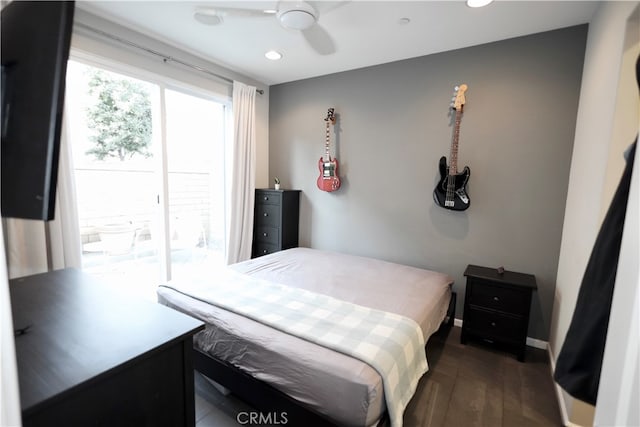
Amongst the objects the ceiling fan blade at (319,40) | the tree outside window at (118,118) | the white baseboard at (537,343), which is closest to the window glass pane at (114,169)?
the tree outside window at (118,118)

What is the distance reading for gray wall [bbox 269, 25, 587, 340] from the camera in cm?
230

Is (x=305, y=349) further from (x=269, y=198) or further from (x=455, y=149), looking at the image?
(x=269, y=198)

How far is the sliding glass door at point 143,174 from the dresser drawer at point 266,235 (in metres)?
0.43

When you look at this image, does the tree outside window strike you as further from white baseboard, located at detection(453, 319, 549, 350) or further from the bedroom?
white baseboard, located at detection(453, 319, 549, 350)

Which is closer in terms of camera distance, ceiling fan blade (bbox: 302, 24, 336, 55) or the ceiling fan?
the ceiling fan

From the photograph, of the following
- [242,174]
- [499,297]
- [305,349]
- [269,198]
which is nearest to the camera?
[305,349]

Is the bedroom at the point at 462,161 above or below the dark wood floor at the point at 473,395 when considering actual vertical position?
above

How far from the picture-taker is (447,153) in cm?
269

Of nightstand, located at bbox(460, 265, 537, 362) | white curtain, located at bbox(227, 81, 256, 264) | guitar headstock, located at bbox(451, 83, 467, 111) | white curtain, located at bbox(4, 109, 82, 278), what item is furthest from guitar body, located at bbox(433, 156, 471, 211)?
white curtain, located at bbox(4, 109, 82, 278)

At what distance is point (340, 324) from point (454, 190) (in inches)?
66.9

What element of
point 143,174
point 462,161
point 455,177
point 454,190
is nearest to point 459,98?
point 462,161

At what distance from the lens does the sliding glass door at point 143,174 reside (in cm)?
246

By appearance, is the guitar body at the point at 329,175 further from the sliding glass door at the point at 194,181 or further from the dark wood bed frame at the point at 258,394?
the dark wood bed frame at the point at 258,394

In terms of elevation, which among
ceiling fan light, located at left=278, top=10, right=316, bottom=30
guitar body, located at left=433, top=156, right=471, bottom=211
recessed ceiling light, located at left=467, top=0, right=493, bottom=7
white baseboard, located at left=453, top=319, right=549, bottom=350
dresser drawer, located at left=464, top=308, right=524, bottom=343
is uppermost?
recessed ceiling light, located at left=467, top=0, right=493, bottom=7
